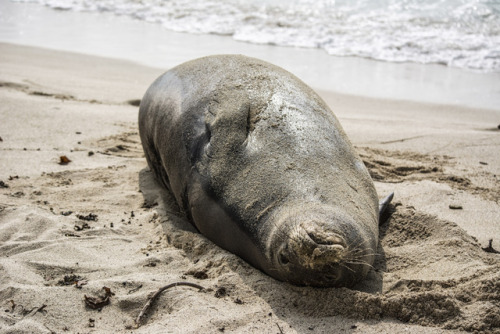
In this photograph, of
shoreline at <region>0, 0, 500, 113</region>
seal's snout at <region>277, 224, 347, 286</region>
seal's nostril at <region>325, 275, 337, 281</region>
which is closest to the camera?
seal's snout at <region>277, 224, 347, 286</region>

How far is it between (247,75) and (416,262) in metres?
1.59

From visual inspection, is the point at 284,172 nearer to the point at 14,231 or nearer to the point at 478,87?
the point at 14,231

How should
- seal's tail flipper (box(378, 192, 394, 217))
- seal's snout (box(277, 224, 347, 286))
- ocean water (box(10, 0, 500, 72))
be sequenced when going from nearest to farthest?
seal's snout (box(277, 224, 347, 286)) < seal's tail flipper (box(378, 192, 394, 217)) < ocean water (box(10, 0, 500, 72))

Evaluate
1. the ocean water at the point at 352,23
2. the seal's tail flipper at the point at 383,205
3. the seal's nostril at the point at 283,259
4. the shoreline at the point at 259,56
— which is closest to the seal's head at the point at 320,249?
the seal's nostril at the point at 283,259

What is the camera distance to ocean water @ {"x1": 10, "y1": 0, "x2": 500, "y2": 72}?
9844 mm

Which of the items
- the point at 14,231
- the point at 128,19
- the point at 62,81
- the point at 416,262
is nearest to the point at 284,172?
the point at 416,262

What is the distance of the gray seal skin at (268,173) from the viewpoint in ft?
8.91

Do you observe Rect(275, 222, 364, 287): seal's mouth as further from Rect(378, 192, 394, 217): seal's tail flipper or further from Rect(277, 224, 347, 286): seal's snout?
Rect(378, 192, 394, 217): seal's tail flipper

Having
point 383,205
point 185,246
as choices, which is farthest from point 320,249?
point 383,205

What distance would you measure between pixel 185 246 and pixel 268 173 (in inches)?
28.6

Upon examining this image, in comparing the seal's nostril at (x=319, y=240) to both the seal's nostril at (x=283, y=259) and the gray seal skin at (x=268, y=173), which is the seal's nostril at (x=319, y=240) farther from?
the seal's nostril at (x=283, y=259)

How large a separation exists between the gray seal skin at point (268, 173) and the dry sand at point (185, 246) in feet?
0.57

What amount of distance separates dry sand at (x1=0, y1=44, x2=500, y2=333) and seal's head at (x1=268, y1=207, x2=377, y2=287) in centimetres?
9

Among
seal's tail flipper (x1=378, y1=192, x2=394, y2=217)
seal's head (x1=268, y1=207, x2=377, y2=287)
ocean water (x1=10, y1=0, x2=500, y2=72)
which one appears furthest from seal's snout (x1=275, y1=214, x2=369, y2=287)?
ocean water (x1=10, y1=0, x2=500, y2=72)
